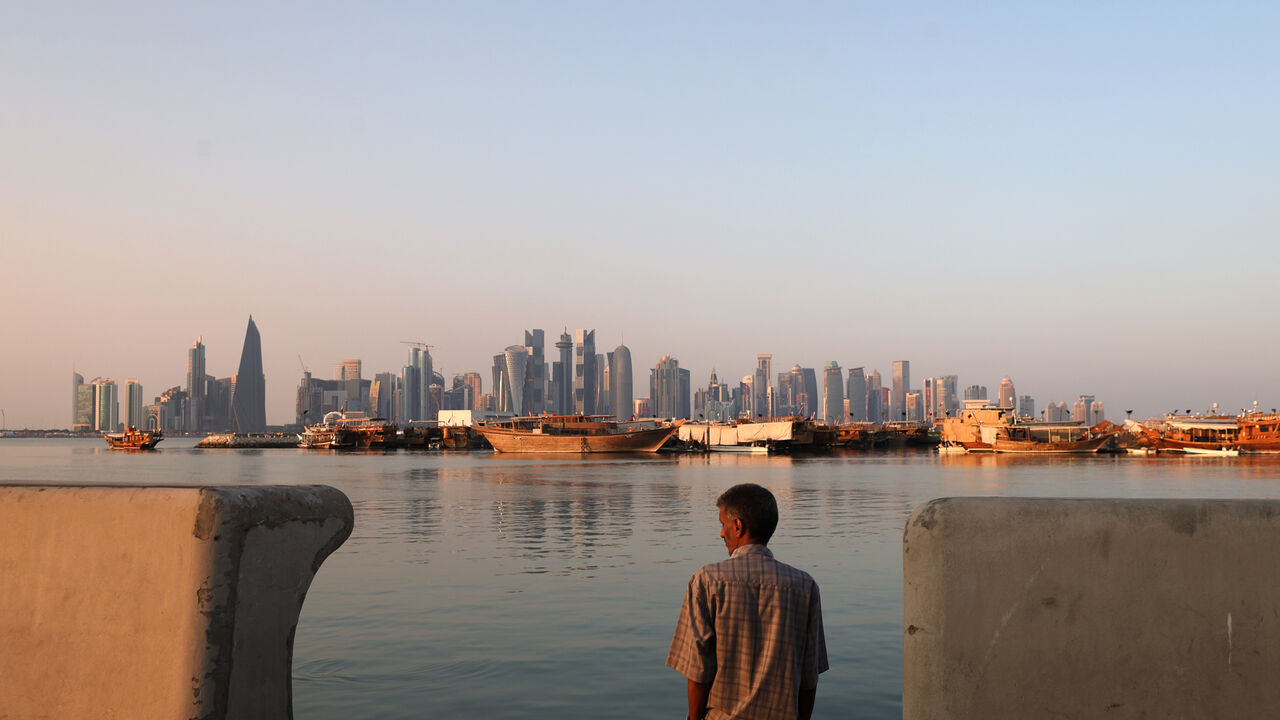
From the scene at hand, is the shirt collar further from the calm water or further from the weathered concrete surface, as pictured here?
the calm water

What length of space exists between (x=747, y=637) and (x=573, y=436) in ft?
406

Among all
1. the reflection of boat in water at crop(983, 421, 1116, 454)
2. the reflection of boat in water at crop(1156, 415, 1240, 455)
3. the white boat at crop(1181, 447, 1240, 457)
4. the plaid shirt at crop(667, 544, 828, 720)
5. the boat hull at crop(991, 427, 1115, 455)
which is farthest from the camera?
the reflection of boat in water at crop(983, 421, 1116, 454)

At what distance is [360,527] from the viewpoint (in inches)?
1109

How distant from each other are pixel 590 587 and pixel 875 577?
496cm

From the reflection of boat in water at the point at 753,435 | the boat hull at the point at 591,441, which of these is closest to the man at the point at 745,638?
the boat hull at the point at 591,441

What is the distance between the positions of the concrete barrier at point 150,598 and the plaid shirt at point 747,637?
1.79 metres

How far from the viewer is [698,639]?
3904 mm

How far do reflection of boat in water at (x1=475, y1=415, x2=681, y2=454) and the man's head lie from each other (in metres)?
116

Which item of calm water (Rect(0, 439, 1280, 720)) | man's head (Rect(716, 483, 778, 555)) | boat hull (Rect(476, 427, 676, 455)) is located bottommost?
boat hull (Rect(476, 427, 676, 455))

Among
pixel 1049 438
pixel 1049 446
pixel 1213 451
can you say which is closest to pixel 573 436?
pixel 1049 446

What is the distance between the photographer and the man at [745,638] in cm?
389

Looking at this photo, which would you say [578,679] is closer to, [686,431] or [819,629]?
[819,629]

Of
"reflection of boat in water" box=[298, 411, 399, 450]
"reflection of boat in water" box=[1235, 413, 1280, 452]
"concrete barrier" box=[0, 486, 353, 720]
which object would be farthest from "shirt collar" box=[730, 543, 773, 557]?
"reflection of boat in water" box=[298, 411, 399, 450]

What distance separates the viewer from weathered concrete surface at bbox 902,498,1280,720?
389 centimetres
